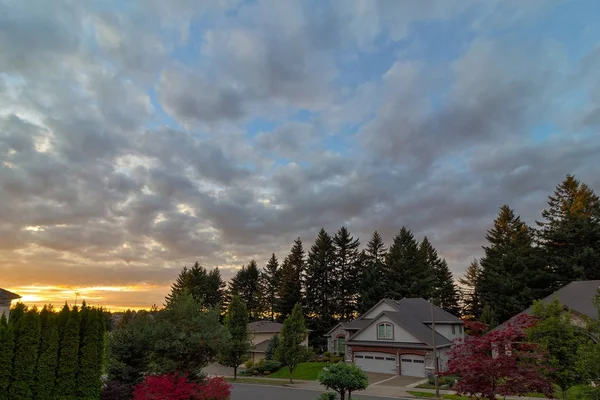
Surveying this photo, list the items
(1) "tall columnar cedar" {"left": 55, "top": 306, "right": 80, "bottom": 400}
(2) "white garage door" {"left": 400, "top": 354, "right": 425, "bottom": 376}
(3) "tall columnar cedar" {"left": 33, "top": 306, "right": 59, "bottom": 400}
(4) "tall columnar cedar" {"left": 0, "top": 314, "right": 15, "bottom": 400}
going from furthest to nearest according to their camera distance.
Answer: (2) "white garage door" {"left": 400, "top": 354, "right": 425, "bottom": 376} < (1) "tall columnar cedar" {"left": 55, "top": 306, "right": 80, "bottom": 400} < (3) "tall columnar cedar" {"left": 33, "top": 306, "right": 59, "bottom": 400} < (4) "tall columnar cedar" {"left": 0, "top": 314, "right": 15, "bottom": 400}

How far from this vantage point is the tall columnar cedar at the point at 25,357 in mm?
13141

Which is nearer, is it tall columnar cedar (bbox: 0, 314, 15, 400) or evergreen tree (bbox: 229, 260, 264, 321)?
tall columnar cedar (bbox: 0, 314, 15, 400)

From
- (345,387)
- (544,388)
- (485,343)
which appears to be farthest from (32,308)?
(544,388)

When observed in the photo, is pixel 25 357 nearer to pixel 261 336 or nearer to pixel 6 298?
pixel 6 298

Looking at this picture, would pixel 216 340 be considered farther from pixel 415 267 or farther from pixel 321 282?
pixel 415 267

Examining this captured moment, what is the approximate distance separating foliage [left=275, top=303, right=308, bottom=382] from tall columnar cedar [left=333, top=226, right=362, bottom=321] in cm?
2860

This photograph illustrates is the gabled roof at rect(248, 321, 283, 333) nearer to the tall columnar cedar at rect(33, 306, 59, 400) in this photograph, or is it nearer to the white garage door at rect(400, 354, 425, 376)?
the white garage door at rect(400, 354, 425, 376)

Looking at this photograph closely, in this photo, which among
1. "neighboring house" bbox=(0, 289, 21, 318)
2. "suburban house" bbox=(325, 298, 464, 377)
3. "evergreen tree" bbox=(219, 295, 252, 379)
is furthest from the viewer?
"evergreen tree" bbox=(219, 295, 252, 379)

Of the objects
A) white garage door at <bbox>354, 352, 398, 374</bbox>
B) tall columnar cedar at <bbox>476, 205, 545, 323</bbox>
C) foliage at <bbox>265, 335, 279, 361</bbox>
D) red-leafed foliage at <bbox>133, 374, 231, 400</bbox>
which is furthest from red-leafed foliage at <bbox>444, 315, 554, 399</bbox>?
tall columnar cedar at <bbox>476, 205, 545, 323</bbox>

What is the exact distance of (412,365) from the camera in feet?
117

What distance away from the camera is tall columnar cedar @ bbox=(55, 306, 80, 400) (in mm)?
14312

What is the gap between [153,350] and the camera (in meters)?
17.6

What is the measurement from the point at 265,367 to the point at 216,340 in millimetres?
28216

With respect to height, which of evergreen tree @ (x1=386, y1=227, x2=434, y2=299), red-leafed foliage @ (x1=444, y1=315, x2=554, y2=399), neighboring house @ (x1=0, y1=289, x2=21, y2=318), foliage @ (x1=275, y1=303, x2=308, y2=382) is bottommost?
foliage @ (x1=275, y1=303, x2=308, y2=382)
